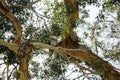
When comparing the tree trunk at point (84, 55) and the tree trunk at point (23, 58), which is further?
the tree trunk at point (84, 55)

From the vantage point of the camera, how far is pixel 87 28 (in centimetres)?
974

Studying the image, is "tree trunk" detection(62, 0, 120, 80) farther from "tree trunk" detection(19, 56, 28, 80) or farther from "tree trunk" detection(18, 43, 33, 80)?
"tree trunk" detection(19, 56, 28, 80)

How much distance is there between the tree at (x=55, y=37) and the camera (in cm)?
739

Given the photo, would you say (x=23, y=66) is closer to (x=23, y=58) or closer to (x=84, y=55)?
(x=23, y=58)

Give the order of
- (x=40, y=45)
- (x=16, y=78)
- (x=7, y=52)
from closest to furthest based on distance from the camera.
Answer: (x=40, y=45), (x=7, y=52), (x=16, y=78)

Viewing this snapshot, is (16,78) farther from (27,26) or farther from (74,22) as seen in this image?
(74,22)

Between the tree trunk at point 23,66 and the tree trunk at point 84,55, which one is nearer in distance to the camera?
the tree trunk at point 23,66

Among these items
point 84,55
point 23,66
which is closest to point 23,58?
point 23,66

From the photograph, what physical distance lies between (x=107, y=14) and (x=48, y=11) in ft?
5.92

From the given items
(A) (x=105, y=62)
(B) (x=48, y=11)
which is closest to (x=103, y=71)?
(A) (x=105, y=62)

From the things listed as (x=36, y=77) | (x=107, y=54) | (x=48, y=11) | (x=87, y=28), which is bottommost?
(x=36, y=77)

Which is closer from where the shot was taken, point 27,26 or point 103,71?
point 103,71

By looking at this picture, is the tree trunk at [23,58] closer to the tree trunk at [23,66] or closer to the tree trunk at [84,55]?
the tree trunk at [23,66]

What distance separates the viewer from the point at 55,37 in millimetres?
8305
